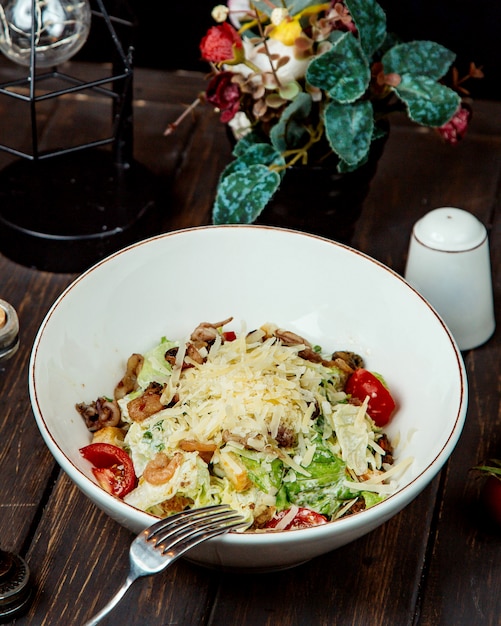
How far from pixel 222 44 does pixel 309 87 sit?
0.55 ft

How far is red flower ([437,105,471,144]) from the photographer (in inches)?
65.2

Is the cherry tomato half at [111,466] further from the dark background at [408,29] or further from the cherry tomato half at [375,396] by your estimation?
the dark background at [408,29]

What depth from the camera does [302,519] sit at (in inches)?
46.7

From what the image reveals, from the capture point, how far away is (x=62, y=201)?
1771 mm

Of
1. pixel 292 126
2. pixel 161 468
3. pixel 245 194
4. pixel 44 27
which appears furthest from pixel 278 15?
pixel 161 468

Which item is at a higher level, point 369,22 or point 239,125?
A: point 369,22

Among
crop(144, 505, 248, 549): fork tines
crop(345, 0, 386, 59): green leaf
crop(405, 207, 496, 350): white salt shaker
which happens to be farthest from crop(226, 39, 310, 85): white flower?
crop(144, 505, 248, 549): fork tines

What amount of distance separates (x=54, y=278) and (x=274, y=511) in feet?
2.40

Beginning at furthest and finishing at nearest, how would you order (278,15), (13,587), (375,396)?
(278,15)
(375,396)
(13,587)

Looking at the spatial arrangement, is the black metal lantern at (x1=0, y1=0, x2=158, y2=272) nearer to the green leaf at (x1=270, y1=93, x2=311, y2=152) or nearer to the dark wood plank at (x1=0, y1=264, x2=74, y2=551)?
the dark wood plank at (x1=0, y1=264, x2=74, y2=551)

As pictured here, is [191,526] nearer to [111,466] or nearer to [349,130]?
[111,466]

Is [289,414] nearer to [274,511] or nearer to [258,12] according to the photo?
[274,511]

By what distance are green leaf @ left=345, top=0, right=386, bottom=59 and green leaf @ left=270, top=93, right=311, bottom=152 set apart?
136 millimetres

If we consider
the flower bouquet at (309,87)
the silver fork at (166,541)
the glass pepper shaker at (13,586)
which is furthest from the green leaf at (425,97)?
the glass pepper shaker at (13,586)
